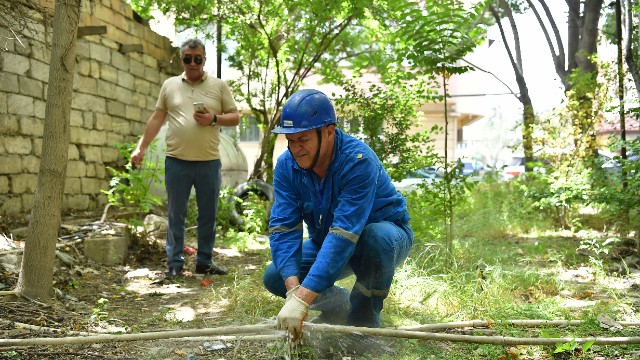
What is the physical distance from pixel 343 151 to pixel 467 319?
1.42m

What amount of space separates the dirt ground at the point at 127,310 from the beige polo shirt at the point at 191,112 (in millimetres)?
1091

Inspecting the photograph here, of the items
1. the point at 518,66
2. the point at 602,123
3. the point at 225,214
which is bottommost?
the point at 225,214

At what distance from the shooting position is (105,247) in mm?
5469

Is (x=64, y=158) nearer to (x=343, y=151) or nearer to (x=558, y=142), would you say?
(x=343, y=151)

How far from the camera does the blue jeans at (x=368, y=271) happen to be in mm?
3041

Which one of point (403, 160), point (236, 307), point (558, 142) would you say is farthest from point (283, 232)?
point (558, 142)

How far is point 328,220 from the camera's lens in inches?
123

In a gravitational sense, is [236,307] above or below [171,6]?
below

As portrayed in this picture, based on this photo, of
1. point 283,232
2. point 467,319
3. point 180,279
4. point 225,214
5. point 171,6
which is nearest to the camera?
point 283,232

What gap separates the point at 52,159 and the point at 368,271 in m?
2.08

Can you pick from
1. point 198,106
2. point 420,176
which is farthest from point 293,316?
point 420,176

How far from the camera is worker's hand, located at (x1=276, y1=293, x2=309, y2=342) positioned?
2561mm

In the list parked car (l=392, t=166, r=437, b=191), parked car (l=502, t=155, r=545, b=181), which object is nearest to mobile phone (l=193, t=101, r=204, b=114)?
parked car (l=392, t=166, r=437, b=191)

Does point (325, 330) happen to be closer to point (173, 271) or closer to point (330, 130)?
point (330, 130)
